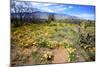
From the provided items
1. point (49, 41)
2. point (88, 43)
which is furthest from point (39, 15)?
point (88, 43)

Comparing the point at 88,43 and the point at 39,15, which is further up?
the point at 39,15

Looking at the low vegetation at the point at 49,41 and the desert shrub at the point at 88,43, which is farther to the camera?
the desert shrub at the point at 88,43

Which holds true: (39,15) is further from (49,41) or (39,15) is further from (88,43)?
(88,43)

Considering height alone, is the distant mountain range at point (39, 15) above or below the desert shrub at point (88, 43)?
above

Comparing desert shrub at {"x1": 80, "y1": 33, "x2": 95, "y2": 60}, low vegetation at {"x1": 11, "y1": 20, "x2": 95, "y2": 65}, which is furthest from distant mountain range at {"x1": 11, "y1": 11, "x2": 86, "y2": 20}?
desert shrub at {"x1": 80, "y1": 33, "x2": 95, "y2": 60}

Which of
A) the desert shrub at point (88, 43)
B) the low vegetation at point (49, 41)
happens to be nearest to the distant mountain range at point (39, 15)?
the low vegetation at point (49, 41)

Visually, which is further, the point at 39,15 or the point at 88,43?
the point at 88,43

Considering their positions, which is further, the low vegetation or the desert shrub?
the desert shrub

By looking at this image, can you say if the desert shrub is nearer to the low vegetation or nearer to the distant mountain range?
the low vegetation

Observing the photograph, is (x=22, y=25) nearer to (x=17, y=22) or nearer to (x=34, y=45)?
(x=17, y=22)

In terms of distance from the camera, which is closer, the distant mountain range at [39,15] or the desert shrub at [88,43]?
the distant mountain range at [39,15]

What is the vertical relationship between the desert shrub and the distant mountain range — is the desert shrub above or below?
below

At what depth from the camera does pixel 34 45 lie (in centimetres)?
216

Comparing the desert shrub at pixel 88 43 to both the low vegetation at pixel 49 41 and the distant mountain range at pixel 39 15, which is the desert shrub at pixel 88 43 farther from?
the distant mountain range at pixel 39 15
